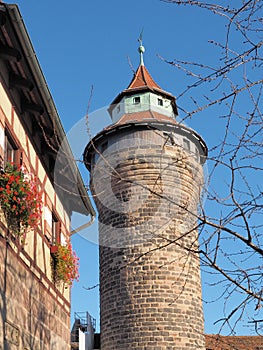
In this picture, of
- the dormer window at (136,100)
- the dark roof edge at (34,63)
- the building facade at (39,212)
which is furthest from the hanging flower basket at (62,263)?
the dormer window at (136,100)

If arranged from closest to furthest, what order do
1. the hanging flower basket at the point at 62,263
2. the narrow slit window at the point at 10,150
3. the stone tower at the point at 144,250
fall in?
the narrow slit window at the point at 10,150 → the hanging flower basket at the point at 62,263 → the stone tower at the point at 144,250

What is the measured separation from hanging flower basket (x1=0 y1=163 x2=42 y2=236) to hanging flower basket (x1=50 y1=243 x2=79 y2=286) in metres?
1.94

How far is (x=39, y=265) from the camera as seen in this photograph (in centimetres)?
920

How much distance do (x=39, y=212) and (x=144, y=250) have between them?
10156 millimetres

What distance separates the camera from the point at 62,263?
10.3 meters

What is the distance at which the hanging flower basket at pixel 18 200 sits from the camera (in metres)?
7.61

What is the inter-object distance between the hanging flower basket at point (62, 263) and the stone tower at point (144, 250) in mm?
6685

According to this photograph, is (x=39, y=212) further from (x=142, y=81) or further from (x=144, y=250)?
(x=142, y=81)

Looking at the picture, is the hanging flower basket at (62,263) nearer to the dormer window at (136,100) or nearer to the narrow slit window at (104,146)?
the narrow slit window at (104,146)

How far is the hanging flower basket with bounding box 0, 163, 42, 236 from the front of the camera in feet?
25.0

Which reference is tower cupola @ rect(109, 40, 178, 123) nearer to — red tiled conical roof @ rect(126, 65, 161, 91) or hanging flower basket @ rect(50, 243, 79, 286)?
red tiled conical roof @ rect(126, 65, 161, 91)

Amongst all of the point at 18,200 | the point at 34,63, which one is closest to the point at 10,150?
the point at 18,200

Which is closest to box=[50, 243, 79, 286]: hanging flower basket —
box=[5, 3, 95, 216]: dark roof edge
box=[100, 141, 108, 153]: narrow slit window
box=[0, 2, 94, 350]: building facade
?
box=[0, 2, 94, 350]: building facade

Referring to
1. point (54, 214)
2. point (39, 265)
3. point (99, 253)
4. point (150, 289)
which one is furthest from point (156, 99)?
point (39, 265)
